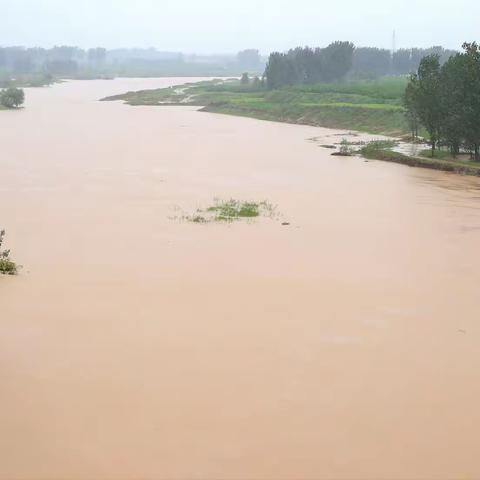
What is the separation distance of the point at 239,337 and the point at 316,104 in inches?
1472

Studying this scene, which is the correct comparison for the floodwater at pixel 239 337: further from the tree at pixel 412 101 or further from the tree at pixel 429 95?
the tree at pixel 412 101

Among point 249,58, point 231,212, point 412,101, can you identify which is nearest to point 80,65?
point 249,58

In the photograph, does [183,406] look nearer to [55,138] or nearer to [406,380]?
[406,380]

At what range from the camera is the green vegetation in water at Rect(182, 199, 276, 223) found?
14.4 m

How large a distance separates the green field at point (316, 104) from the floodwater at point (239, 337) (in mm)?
20025

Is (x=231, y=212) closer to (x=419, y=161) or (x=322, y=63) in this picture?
(x=419, y=161)

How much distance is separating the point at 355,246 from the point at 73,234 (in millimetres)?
5355

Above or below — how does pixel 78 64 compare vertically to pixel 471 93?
above

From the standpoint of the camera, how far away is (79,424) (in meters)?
5.89

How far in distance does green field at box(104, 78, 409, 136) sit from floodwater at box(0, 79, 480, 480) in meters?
20.0

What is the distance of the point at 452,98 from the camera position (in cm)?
2244

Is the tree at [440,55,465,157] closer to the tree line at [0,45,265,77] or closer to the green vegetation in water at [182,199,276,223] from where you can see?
the green vegetation in water at [182,199,276,223]

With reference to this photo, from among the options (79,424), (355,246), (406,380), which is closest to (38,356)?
(79,424)

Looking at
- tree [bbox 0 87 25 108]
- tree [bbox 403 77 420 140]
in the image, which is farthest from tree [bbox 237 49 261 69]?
tree [bbox 403 77 420 140]
